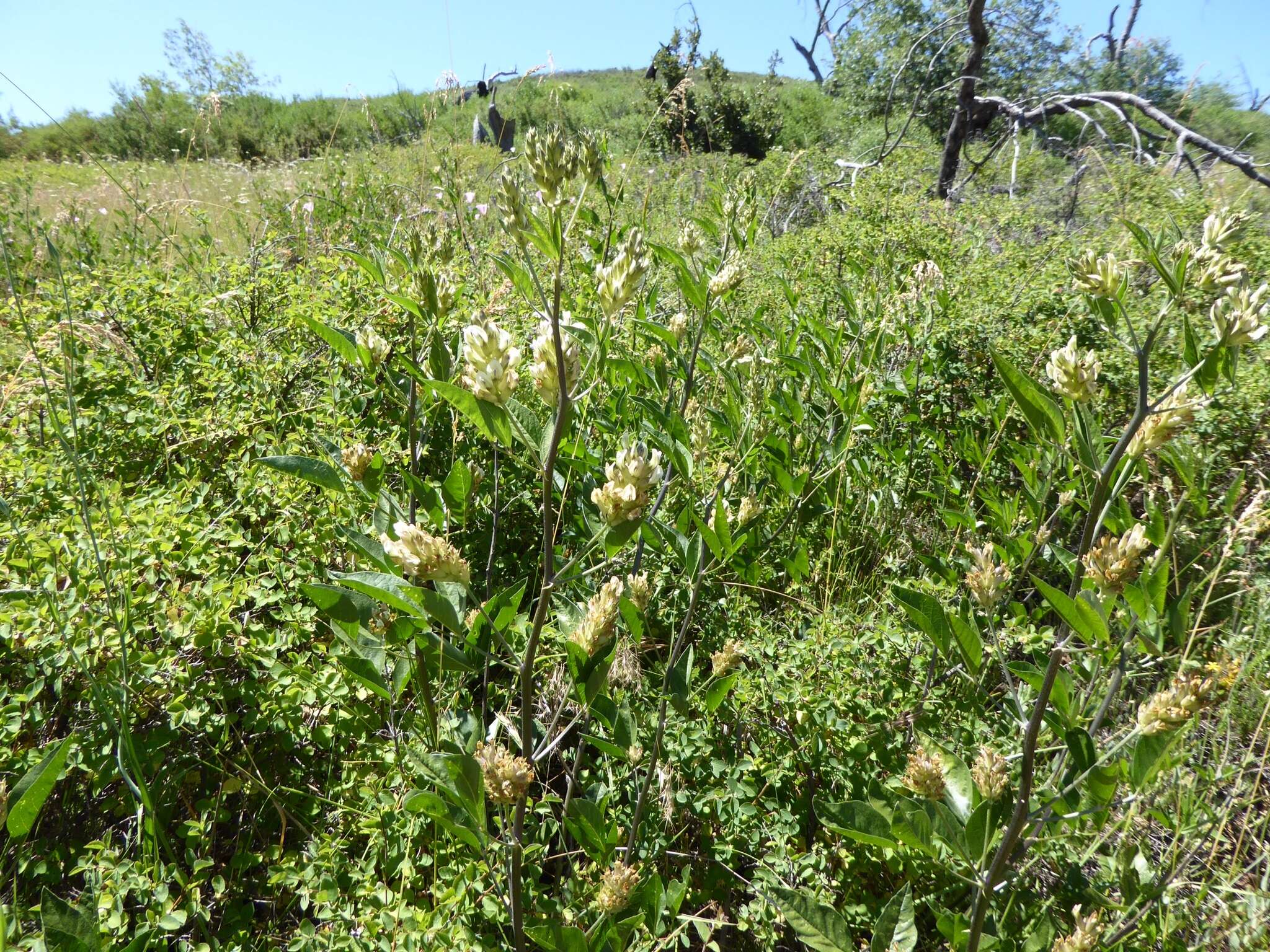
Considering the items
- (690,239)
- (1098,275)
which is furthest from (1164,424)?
(690,239)

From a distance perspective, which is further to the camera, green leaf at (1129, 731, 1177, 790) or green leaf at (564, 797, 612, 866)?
green leaf at (564, 797, 612, 866)

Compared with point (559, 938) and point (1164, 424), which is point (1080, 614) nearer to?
Answer: point (1164, 424)

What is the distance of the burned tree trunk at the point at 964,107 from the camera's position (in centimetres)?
493

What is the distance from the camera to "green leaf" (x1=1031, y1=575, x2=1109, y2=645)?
0.82 meters

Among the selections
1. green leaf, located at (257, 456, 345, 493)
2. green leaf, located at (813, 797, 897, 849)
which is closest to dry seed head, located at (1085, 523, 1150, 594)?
green leaf, located at (813, 797, 897, 849)

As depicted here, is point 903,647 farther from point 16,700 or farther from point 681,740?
point 16,700

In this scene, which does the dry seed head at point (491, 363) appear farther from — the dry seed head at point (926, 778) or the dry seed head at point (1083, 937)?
the dry seed head at point (1083, 937)

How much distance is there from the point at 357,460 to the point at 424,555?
0.33 meters

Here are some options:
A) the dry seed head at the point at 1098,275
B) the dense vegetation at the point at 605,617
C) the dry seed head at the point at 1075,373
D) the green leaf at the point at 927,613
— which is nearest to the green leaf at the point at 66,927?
the dense vegetation at the point at 605,617

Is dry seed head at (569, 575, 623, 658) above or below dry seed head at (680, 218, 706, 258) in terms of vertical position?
below

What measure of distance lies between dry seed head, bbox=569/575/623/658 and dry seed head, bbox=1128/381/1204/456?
656mm

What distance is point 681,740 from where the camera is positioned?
134 cm

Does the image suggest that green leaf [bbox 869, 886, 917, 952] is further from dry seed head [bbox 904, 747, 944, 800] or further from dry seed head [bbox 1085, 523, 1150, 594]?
dry seed head [bbox 1085, 523, 1150, 594]

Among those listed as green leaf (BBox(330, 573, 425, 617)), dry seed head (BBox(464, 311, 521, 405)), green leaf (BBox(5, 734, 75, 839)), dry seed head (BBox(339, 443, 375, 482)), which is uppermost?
dry seed head (BBox(464, 311, 521, 405))
